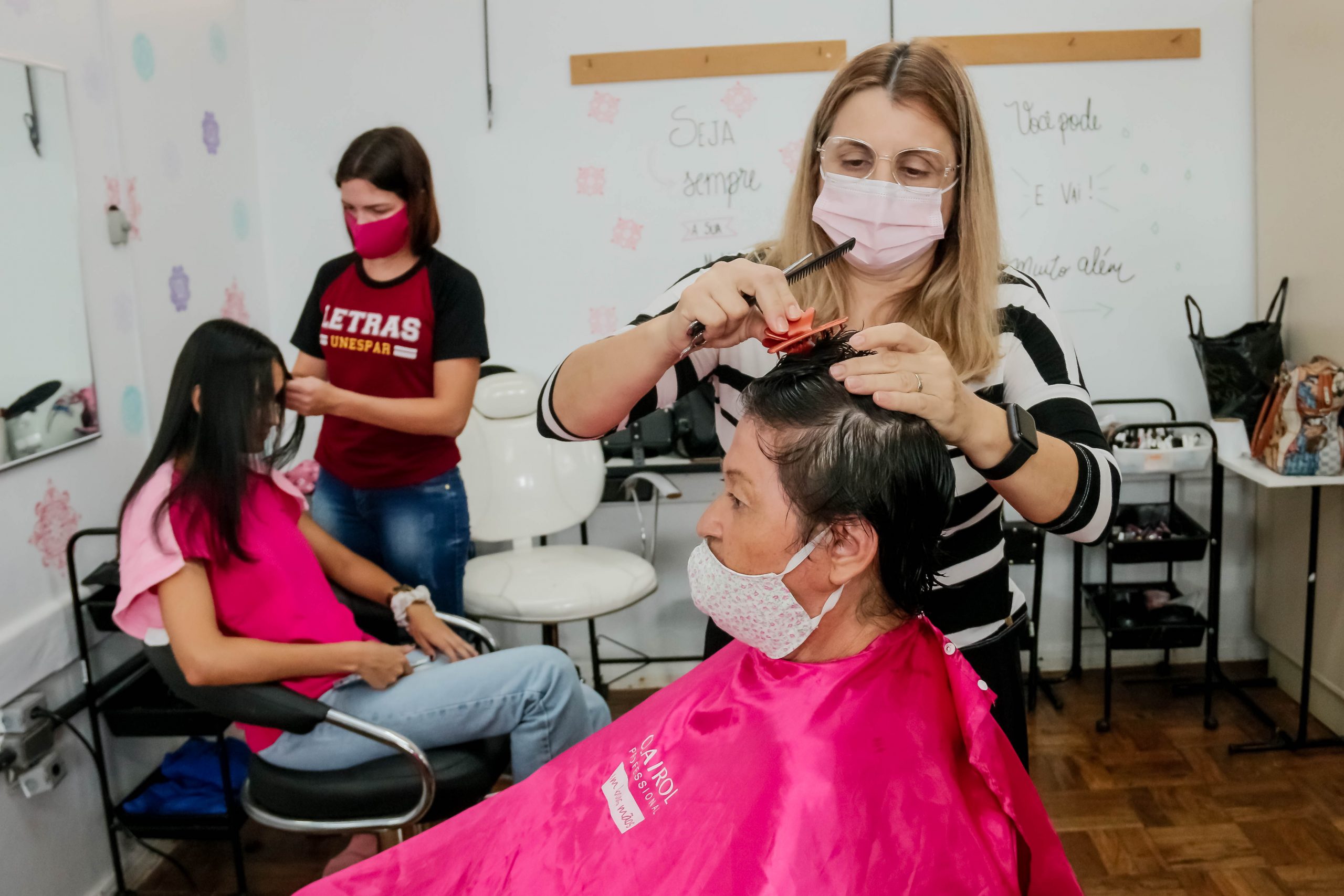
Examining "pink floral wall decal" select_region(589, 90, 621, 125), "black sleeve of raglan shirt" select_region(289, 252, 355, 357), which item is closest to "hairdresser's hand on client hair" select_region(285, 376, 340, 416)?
"black sleeve of raglan shirt" select_region(289, 252, 355, 357)

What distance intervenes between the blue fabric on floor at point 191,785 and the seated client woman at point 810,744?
3.93 feet

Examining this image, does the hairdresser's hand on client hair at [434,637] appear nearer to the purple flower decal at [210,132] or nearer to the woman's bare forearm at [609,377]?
the woman's bare forearm at [609,377]

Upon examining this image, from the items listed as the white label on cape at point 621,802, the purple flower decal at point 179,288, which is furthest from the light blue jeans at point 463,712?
the purple flower decal at point 179,288

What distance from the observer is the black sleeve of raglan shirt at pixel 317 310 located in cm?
218

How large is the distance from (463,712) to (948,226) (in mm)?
1031

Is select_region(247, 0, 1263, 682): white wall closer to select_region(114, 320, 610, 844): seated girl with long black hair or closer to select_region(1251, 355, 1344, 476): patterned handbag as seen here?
select_region(1251, 355, 1344, 476): patterned handbag

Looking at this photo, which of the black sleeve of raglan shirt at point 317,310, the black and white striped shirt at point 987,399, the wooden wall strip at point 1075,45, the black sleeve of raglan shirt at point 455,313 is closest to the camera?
the black and white striped shirt at point 987,399

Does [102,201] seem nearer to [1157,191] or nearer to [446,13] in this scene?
[446,13]

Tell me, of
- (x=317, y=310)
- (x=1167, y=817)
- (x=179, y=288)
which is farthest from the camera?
Answer: (x=179, y=288)

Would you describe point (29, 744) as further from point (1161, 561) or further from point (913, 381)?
point (1161, 561)

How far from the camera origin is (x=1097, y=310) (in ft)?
9.80

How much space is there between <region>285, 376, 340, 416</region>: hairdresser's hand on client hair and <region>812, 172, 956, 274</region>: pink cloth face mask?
1008mm

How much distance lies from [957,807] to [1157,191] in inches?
97.0

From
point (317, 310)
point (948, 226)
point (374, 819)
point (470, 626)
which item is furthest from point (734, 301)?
point (317, 310)
